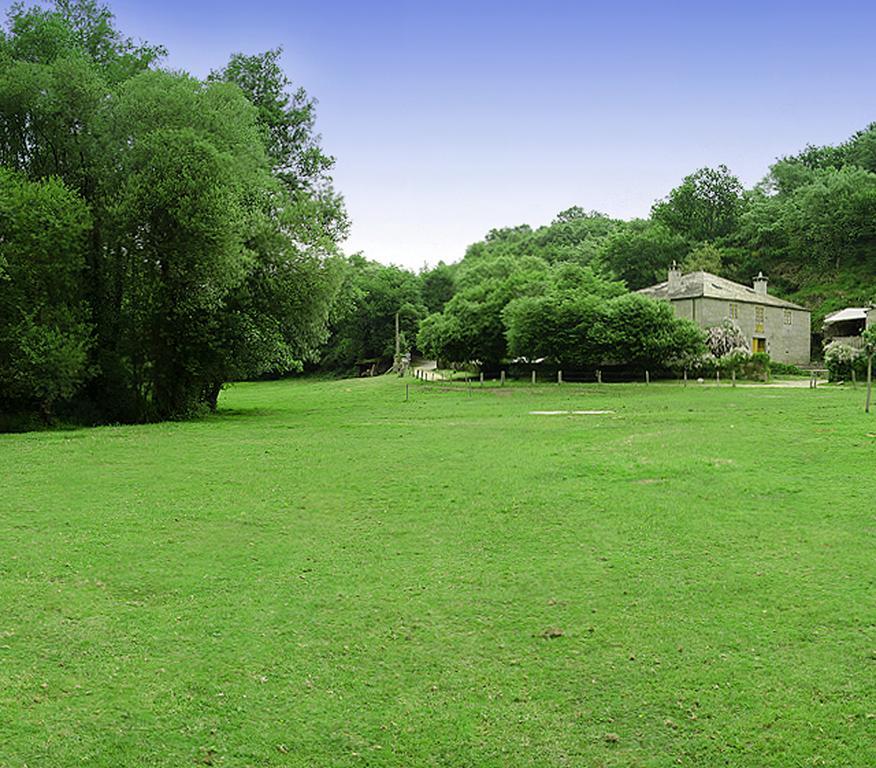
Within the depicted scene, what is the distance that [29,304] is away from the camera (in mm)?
26172

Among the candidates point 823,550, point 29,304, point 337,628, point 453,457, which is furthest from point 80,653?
point 29,304

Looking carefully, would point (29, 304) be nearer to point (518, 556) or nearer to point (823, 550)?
point (518, 556)

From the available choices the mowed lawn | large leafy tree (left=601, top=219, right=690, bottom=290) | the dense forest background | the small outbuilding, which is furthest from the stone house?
the mowed lawn

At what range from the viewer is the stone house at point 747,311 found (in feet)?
210

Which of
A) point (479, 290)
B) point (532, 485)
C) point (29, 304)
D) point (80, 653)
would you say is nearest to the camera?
point (80, 653)

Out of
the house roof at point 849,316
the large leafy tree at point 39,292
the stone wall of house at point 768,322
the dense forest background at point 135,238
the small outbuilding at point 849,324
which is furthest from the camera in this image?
the house roof at point 849,316

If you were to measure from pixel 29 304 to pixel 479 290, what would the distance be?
132 ft

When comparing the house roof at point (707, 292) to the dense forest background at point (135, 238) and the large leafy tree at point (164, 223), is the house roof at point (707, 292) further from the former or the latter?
the large leafy tree at point (164, 223)

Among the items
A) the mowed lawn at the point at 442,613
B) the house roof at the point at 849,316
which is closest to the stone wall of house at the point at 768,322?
the house roof at the point at 849,316

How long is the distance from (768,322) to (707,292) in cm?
980

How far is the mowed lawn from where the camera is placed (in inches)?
217

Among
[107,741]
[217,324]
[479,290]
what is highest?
[479,290]

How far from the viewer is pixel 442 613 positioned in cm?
783

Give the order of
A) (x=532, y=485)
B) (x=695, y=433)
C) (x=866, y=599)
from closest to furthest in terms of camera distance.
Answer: (x=866, y=599) → (x=532, y=485) → (x=695, y=433)
